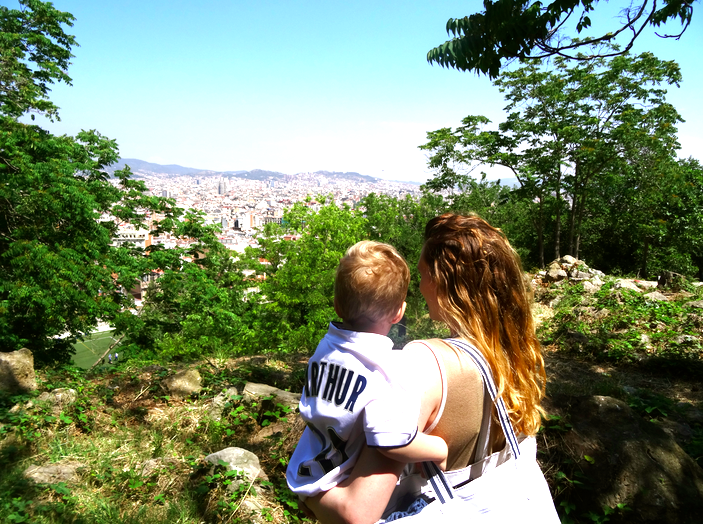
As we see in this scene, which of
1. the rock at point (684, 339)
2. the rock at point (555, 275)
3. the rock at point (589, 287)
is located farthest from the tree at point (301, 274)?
the rock at point (684, 339)

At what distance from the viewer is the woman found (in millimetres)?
948

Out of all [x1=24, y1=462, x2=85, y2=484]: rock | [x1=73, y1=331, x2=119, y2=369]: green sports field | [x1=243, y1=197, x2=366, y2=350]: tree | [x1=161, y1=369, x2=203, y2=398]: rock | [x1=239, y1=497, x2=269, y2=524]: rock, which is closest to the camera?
[x1=239, y1=497, x2=269, y2=524]: rock

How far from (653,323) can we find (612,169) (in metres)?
11.4

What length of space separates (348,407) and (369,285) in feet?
1.11

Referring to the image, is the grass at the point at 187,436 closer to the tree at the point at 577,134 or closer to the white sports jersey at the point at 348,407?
the white sports jersey at the point at 348,407

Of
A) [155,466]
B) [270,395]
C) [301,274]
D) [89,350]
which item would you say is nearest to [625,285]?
[301,274]

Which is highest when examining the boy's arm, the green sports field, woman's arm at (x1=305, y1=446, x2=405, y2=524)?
the boy's arm

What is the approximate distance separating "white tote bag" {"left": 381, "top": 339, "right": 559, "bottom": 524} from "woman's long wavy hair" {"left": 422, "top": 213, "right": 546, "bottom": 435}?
0.08m

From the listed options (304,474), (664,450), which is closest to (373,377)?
(304,474)

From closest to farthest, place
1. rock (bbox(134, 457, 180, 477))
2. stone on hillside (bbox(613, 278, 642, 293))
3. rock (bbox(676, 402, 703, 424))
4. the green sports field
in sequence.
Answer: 1. rock (bbox(134, 457, 180, 477))
2. rock (bbox(676, 402, 703, 424))
3. stone on hillside (bbox(613, 278, 642, 293))
4. the green sports field

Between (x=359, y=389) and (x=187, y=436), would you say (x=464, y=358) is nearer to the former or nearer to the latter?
(x=359, y=389)

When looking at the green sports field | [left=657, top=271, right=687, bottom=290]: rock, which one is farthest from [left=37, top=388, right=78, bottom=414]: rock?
the green sports field

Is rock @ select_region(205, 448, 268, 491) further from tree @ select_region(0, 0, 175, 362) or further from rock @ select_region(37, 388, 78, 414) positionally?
tree @ select_region(0, 0, 175, 362)

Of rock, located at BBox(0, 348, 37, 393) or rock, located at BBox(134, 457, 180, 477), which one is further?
rock, located at BBox(0, 348, 37, 393)
